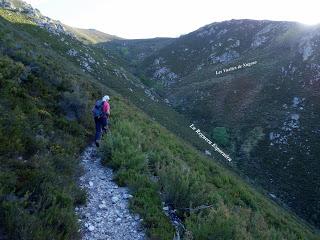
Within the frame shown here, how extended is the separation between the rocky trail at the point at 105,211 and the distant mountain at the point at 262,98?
2645 centimetres

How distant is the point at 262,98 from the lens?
52.9 metres

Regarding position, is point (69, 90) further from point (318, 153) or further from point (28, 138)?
point (318, 153)

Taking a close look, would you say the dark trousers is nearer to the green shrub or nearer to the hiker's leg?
the hiker's leg

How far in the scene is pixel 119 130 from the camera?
14859 mm

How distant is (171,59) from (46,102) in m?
78.2

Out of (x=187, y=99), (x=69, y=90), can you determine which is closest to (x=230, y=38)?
(x=187, y=99)

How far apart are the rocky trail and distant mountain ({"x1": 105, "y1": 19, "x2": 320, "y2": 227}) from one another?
26.5 metres

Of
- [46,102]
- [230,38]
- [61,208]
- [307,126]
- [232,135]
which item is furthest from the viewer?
[230,38]

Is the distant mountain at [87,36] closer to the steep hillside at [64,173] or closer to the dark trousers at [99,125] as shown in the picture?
the steep hillside at [64,173]

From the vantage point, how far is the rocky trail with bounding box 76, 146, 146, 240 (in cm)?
834

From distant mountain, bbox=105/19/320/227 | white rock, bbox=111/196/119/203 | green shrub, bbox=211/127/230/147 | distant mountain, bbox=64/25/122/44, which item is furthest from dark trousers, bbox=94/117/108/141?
distant mountain, bbox=64/25/122/44

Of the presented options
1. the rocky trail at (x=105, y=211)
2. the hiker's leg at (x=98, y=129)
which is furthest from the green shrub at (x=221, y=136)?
the rocky trail at (x=105, y=211)

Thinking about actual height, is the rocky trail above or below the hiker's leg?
below

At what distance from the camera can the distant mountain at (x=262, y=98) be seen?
38000 mm
